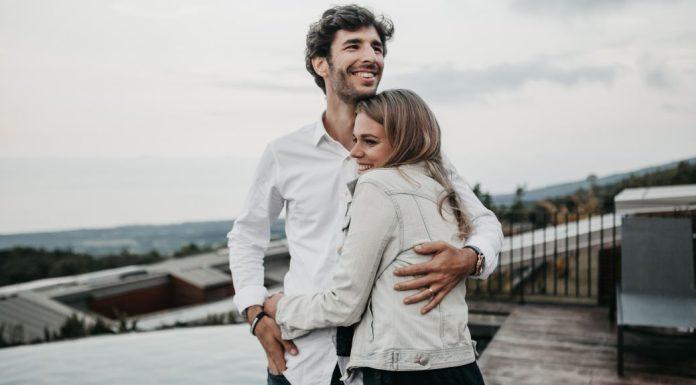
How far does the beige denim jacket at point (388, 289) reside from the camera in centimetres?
106

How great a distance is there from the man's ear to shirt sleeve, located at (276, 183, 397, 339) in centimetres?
50

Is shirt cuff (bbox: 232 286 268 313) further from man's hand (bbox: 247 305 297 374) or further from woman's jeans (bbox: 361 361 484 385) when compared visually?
woman's jeans (bbox: 361 361 484 385)

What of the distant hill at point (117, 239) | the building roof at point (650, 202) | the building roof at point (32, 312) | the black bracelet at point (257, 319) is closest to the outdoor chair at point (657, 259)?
the building roof at point (650, 202)

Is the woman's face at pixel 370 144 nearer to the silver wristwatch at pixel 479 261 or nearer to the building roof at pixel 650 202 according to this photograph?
the silver wristwatch at pixel 479 261

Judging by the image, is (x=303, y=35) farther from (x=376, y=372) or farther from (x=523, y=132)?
(x=523, y=132)

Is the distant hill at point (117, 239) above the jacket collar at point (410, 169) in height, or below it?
below

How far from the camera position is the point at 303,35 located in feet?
5.26

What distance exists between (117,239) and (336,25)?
13230 millimetres

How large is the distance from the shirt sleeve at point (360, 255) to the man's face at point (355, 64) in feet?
1.23

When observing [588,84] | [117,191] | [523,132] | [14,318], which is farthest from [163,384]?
[117,191]

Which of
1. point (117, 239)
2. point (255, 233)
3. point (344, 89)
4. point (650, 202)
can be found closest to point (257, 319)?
point (255, 233)

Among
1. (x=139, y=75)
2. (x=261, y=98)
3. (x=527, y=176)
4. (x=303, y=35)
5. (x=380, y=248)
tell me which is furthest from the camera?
(x=261, y=98)

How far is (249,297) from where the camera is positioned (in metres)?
1.39

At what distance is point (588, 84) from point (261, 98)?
814cm
